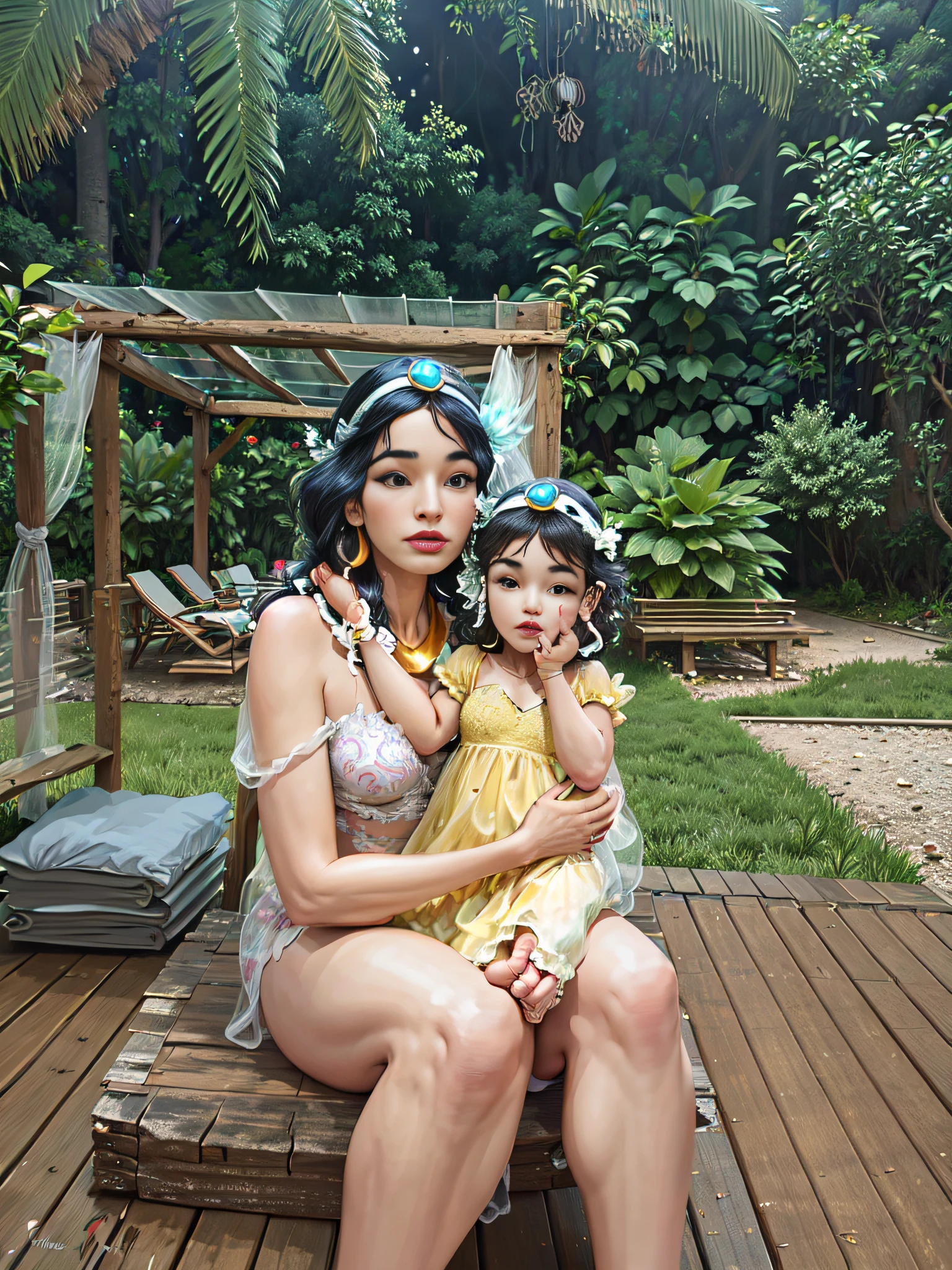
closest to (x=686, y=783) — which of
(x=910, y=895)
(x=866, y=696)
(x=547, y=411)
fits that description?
(x=910, y=895)

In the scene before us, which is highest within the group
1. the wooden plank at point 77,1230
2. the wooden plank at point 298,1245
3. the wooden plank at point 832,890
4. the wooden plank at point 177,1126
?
Result: the wooden plank at point 177,1126

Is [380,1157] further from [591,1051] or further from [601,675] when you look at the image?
[601,675]

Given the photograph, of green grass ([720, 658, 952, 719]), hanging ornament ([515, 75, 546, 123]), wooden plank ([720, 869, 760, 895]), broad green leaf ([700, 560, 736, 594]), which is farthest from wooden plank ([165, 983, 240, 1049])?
hanging ornament ([515, 75, 546, 123])

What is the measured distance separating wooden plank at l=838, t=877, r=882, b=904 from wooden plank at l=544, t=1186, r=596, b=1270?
197 cm

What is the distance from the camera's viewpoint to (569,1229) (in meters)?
1.63

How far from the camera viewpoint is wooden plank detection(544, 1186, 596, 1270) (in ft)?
5.08

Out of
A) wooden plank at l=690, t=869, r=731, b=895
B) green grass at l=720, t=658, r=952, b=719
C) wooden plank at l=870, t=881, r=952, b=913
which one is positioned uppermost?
green grass at l=720, t=658, r=952, b=719

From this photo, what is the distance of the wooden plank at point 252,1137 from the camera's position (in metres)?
1.42

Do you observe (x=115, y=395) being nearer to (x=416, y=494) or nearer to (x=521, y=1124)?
(x=416, y=494)

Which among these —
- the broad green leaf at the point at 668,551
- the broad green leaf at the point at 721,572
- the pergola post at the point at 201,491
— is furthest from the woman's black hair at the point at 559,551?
the pergola post at the point at 201,491

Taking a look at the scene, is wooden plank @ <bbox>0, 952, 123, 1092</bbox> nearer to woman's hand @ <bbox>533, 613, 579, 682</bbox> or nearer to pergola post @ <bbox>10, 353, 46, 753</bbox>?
pergola post @ <bbox>10, 353, 46, 753</bbox>

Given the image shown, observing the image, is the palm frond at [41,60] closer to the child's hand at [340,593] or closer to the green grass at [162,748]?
the green grass at [162,748]

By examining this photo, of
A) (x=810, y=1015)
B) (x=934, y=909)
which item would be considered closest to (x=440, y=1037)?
(x=810, y=1015)

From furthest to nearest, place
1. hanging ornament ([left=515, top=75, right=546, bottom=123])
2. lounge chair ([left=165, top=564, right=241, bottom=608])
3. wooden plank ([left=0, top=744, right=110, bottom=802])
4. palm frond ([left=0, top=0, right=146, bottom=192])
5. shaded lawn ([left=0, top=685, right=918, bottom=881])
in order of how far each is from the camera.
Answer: hanging ornament ([left=515, top=75, right=546, bottom=123]) < lounge chair ([left=165, top=564, right=241, bottom=608]) < palm frond ([left=0, top=0, right=146, bottom=192]) < shaded lawn ([left=0, top=685, right=918, bottom=881]) < wooden plank ([left=0, top=744, right=110, bottom=802])
